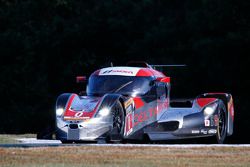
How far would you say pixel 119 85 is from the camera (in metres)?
22.2

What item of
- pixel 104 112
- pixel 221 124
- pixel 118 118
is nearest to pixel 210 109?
pixel 221 124

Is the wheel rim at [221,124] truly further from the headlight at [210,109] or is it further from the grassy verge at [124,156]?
the grassy verge at [124,156]

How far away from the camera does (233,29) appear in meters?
45.7

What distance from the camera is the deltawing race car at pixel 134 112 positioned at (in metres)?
20.4

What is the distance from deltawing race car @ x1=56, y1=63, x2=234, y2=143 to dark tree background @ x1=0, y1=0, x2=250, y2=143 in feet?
68.0

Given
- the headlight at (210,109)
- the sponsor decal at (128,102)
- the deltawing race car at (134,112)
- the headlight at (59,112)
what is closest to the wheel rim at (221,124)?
the deltawing race car at (134,112)

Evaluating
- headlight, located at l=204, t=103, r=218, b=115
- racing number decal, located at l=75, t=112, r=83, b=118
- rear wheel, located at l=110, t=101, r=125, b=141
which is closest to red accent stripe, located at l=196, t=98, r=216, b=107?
headlight, located at l=204, t=103, r=218, b=115

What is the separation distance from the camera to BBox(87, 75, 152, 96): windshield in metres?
22.1

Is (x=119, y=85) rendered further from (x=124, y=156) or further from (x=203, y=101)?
(x=124, y=156)

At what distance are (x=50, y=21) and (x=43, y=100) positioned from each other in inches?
300

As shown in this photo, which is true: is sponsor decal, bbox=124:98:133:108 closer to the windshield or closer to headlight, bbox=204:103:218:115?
the windshield

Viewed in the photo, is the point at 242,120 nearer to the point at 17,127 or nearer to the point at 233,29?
the point at 233,29

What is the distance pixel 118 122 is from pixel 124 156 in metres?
3.95

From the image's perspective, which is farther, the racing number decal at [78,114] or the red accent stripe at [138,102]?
the red accent stripe at [138,102]
